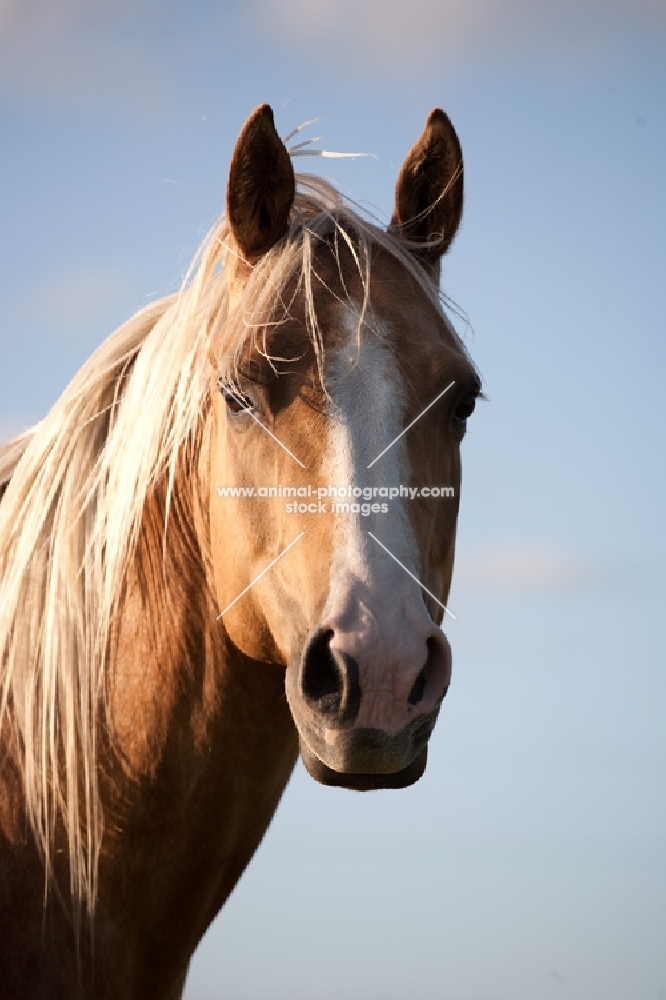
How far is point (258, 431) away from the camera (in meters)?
3.46

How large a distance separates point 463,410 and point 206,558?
103cm

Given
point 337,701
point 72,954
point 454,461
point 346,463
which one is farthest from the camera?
point 454,461

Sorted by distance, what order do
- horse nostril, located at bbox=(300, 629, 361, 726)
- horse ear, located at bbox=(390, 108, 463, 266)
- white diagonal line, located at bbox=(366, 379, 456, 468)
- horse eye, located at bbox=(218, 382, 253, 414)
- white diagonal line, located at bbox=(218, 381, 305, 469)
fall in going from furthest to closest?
horse ear, located at bbox=(390, 108, 463, 266) < horse eye, located at bbox=(218, 382, 253, 414) < white diagonal line, located at bbox=(218, 381, 305, 469) < white diagonal line, located at bbox=(366, 379, 456, 468) < horse nostril, located at bbox=(300, 629, 361, 726)

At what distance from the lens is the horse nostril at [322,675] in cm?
294

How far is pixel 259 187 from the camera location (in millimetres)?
3807

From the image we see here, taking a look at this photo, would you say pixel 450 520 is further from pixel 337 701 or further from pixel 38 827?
pixel 38 827

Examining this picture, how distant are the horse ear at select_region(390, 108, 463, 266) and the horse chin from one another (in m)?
1.95

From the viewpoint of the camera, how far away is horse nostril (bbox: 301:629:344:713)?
294cm

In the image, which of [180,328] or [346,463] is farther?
[180,328]

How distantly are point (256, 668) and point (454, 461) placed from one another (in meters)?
0.98

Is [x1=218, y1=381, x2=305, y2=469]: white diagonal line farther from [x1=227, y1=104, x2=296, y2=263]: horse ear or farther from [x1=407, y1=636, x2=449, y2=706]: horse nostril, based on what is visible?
[x1=407, y1=636, x2=449, y2=706]: horse nostril

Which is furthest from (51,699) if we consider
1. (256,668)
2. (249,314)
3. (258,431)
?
(249,314)

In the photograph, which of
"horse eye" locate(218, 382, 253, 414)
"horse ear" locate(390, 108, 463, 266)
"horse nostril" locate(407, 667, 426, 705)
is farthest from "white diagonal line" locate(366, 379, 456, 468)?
"horse ear" locate(390, 108, 463, 266)

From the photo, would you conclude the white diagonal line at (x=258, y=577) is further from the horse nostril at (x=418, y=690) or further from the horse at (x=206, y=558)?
the horse nostril at (x=418, y=690)
